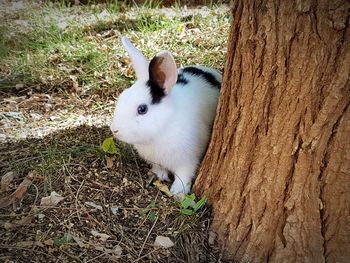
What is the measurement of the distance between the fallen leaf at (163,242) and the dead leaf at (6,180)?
94 cm

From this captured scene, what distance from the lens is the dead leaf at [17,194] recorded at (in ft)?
8.57

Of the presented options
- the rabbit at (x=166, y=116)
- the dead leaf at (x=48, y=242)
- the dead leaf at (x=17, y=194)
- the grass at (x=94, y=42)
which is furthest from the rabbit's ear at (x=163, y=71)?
the grass at (x=94, y=42)

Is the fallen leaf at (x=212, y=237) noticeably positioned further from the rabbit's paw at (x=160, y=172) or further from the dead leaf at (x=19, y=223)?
the dead leaf at (x=19, y=223)

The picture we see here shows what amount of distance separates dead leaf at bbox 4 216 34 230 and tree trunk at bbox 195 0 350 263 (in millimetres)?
1037

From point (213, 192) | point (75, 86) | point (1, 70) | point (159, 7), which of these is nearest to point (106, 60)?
point (75, 86)

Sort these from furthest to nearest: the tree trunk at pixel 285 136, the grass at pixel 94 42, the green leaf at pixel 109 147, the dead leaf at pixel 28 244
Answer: the grass at pixel 94 42 < the green leaf at pixel 109 147 < the dead leaf at pixel 28 244 < the tree trunk at pixel 285 136

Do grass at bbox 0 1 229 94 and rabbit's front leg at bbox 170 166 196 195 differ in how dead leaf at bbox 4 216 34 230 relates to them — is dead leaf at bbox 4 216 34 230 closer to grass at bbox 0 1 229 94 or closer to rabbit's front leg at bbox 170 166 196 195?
rabbit's front leg at bbox 170 166 196 195

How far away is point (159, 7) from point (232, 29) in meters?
3.36

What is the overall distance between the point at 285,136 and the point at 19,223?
148 cm

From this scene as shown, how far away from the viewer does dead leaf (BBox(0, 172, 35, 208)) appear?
261cm

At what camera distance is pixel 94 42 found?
4676 millimetres

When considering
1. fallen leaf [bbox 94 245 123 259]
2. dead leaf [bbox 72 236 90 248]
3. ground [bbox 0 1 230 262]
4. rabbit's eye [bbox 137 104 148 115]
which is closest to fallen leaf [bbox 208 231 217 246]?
ground [bbox 0 1 230 262]

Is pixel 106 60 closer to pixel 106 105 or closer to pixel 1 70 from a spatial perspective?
pixel 106 105

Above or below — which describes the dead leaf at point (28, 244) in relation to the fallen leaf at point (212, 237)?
below
